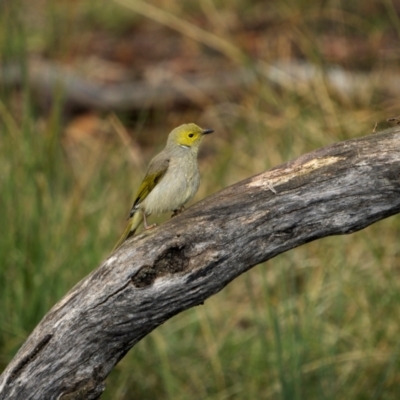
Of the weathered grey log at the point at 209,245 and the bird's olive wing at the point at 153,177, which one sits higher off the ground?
the bird's olive wing at the point at 153,177

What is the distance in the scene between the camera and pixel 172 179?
14.6ft

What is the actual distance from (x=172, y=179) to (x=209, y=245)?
0.95 metres

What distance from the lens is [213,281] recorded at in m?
3.55

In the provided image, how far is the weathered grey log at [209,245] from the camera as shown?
139 inches

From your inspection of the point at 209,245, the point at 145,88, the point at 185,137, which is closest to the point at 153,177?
the point at 185,137

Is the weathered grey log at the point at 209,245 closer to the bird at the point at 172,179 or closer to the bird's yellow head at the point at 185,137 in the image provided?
the bird at the point at 172,179

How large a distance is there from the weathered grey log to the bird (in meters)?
0.70

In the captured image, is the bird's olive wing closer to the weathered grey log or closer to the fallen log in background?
the weathered grey log

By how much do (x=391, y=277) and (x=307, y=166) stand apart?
7.61 ft

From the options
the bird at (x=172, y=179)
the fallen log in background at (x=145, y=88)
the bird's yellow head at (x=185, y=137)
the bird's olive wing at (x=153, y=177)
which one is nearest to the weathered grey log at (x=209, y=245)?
the bird at (x=172, y=179)

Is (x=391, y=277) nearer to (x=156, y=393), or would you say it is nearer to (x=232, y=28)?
(x=156, y=393)

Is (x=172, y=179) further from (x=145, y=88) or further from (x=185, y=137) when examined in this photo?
(x=145, y=88)

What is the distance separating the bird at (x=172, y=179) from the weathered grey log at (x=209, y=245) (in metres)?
0.70

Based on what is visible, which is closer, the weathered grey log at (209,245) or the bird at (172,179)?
the weathered grey log at (209,245)
